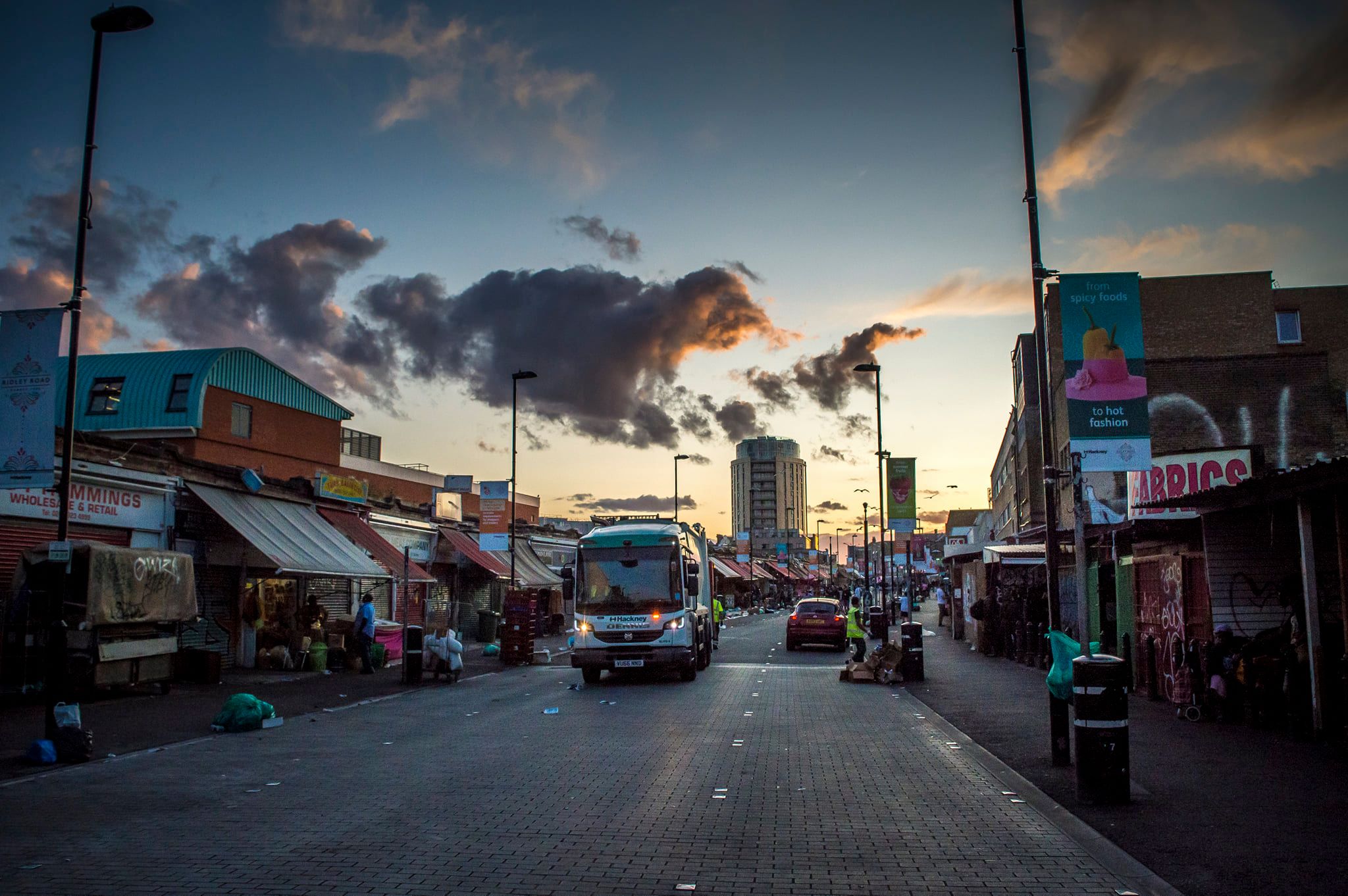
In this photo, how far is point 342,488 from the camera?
30484 millimetres

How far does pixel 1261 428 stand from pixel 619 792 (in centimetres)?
3265

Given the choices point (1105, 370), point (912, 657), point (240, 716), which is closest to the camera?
point (1105, 370)

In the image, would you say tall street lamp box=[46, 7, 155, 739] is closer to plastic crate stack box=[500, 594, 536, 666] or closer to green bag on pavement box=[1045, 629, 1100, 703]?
green bag on pavement box=[1045, 629, 1100, 703]

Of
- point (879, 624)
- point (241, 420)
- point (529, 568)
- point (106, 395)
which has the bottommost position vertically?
point (879, 624)

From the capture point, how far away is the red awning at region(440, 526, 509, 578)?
38844 mm

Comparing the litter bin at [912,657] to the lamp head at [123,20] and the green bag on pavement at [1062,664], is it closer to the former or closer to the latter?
the green bag on pavement at [1062,664]

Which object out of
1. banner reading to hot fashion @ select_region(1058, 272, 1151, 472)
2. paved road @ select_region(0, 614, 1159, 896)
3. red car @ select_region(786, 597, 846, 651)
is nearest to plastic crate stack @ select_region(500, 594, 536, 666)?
red car @ select_region(786, 597, 846, 651)

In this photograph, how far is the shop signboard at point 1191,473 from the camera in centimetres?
2177

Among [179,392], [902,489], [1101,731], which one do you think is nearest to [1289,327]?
[902,489]

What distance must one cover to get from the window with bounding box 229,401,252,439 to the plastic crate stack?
16723 millimetres

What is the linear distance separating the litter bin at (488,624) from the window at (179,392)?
1285cm

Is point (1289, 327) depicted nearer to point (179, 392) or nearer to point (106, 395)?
point (179, 392)

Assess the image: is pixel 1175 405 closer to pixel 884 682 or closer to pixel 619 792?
pixel 884 682

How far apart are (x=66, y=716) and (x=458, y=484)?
2691cm
